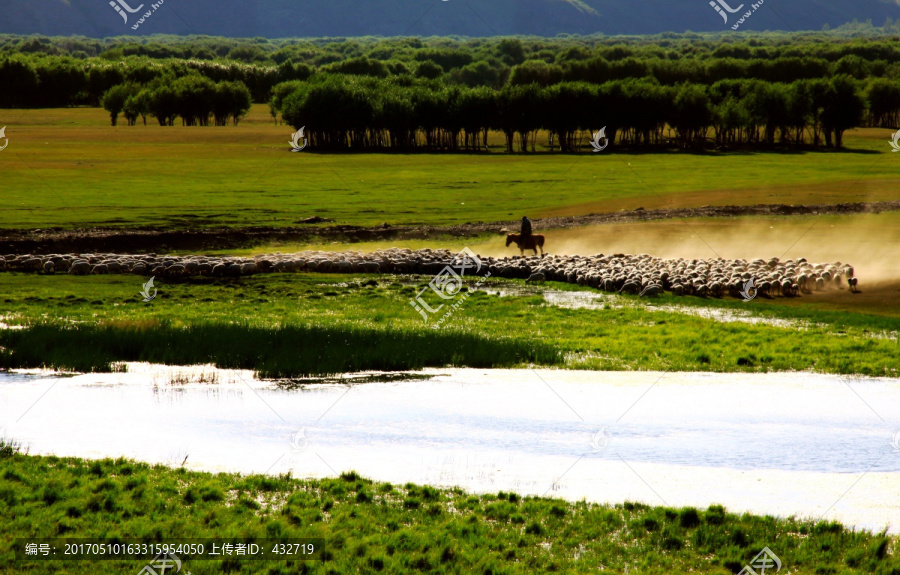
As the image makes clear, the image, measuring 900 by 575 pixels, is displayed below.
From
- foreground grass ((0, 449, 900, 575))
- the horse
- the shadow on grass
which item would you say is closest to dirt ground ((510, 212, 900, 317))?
the horse

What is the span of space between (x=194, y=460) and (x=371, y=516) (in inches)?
184

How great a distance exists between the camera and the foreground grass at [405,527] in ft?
40.0

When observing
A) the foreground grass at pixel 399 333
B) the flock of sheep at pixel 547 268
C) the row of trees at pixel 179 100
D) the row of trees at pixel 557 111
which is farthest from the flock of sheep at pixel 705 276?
the row of trees at pixel 179 100

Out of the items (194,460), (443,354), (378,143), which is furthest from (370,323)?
(378,143)

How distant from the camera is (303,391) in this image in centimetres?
2339

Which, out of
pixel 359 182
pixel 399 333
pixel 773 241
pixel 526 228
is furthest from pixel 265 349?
pixel 359 182

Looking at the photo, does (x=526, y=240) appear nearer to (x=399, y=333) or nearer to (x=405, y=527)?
(x=399, y=333)

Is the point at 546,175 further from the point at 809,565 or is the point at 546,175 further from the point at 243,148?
the point at 809,565

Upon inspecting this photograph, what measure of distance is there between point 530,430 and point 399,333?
10901 millimetres

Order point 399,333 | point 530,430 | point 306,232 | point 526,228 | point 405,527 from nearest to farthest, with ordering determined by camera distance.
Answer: point 405,527
point 530,430
point 399,333
point 526,228
point 306,232

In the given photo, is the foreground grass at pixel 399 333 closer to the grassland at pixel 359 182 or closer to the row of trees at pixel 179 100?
the grassland at pixel 359 182

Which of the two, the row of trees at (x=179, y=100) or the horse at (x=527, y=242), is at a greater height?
the row of trees at (x=179, y=100)

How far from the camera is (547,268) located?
4341 centimetres

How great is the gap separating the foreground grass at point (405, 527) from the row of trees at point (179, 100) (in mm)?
166880
